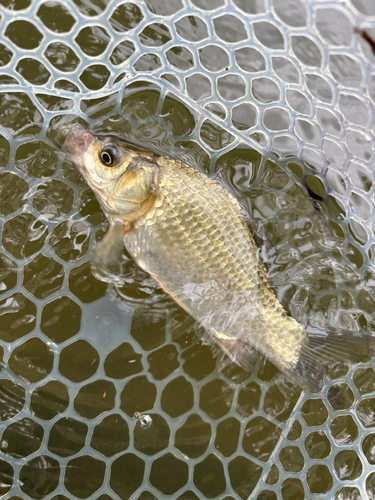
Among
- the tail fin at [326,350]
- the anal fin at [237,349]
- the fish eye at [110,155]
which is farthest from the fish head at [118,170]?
the tail fin at [326,350]

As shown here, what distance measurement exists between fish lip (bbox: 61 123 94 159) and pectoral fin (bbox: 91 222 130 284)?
13.5 inches

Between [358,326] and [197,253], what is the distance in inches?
37.4

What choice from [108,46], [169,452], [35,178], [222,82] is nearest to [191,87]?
[222,82]

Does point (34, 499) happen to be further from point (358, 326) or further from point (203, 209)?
point (358, 326)

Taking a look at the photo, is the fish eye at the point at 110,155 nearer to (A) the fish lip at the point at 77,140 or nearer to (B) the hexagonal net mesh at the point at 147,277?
(A) the fish lip at the point at 77,140

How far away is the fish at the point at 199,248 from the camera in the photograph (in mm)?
1836

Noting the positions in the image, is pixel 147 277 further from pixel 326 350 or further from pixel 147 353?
pixel 326 350

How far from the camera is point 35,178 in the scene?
2.06 meters

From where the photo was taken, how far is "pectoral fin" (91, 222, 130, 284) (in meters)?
1.99

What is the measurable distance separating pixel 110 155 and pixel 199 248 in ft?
1.74

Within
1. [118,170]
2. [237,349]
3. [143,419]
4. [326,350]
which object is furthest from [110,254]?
[326,350]

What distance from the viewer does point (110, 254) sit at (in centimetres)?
204

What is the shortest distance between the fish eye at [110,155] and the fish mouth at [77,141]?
87mm

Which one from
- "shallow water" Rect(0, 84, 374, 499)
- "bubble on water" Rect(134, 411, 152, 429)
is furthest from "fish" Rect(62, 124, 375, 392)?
"bubble on water" Rect(134, 411, 152, 429)
